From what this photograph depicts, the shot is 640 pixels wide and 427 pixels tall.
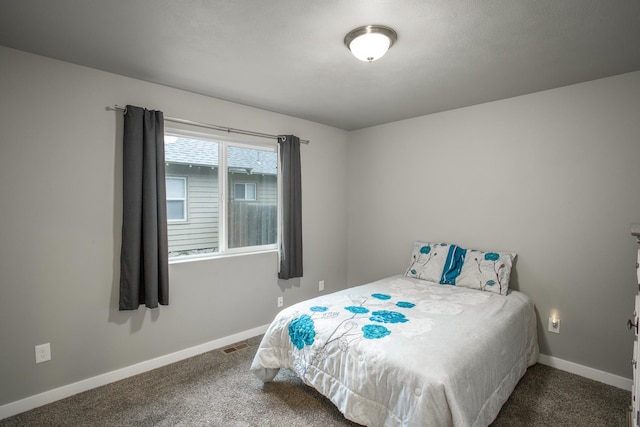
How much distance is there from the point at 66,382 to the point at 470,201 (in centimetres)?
371

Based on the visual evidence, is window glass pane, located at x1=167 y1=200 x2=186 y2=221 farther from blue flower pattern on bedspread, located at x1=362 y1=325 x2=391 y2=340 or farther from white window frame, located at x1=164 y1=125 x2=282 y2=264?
blue flower pattern on bedspread, located at x1=362 y1=325 x2=391 y2=340

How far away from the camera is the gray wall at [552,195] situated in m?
2.38

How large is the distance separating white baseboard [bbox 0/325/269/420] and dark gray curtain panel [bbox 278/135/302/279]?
800 mm

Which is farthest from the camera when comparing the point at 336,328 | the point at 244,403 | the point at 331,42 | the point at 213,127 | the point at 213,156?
the point at 213,156

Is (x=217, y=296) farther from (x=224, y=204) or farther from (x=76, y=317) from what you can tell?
(x=76, y=317)

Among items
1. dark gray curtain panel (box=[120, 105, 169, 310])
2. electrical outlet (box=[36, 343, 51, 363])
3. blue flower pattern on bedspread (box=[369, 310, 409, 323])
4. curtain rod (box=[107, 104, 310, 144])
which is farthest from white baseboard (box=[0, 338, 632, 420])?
curtain rod (box=[107, 104, 310, 144])

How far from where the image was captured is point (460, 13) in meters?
1.63

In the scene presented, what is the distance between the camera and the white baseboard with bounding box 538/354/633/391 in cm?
236

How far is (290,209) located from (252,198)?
0.43 m

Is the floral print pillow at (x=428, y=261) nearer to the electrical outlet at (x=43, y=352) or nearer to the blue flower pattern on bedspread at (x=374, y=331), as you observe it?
the blue flower pattern on bedspread at (x=374, y=331)

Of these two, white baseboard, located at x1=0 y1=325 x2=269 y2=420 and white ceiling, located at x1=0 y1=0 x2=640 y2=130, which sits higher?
white ceiling, located at x1=0 y1=0 x2=640 y2=130

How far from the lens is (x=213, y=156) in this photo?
10.0 ft

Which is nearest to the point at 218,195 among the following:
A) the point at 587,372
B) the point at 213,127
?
the point at 213,127

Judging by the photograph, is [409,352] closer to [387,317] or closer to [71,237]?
[387,317]
